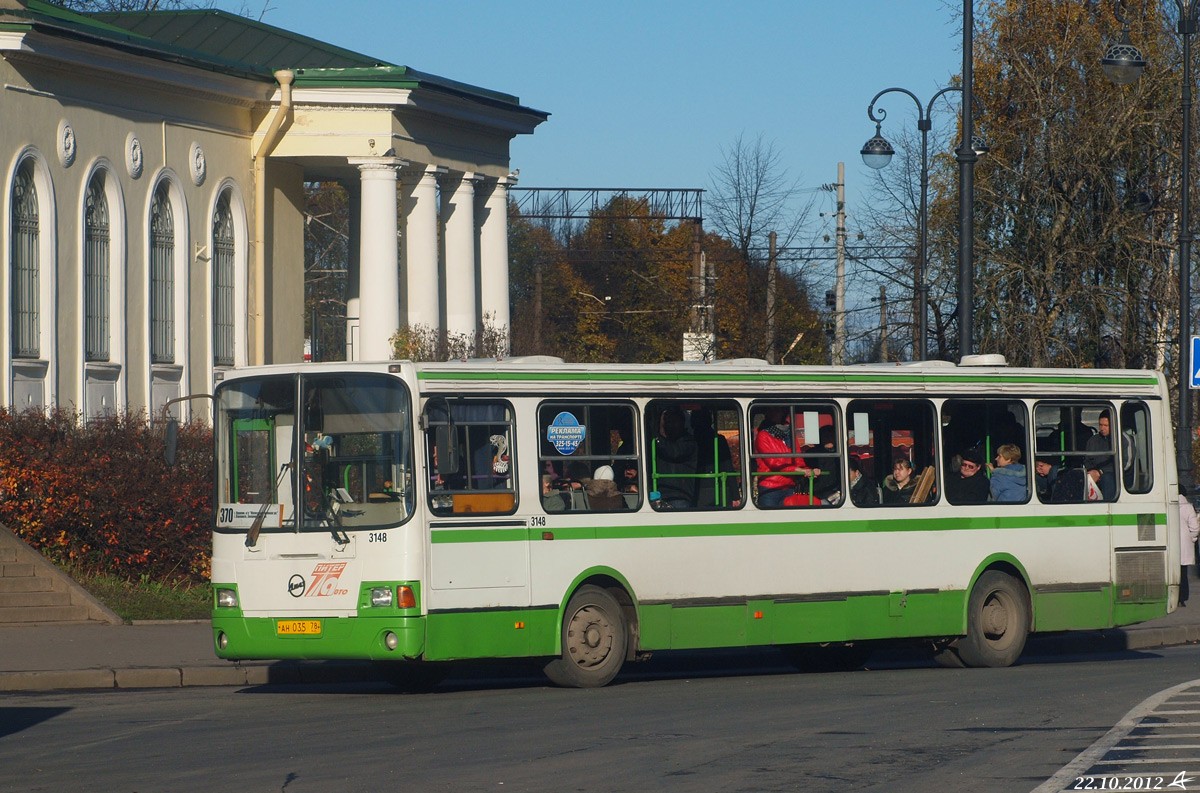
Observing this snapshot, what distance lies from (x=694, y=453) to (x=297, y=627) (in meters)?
3.71

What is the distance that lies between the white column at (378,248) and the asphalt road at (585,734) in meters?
18.4

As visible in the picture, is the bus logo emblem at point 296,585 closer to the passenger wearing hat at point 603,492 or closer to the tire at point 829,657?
the passenger wearing hat at point 603,492

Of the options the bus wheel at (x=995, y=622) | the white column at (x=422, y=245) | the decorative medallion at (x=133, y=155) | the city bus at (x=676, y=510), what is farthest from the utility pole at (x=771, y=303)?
the bus wheel at (x=995, y=622)

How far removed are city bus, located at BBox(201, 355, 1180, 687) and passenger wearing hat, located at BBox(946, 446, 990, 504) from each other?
0.03m

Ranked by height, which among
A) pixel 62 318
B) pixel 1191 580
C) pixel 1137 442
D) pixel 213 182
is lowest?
pixel 1191 580

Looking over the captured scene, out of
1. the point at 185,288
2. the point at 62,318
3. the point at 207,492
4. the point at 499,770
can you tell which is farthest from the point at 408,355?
the point at 499,770

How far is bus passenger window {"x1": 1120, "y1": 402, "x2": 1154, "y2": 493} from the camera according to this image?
19.2 meters

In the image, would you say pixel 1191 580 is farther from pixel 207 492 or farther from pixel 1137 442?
pixel 207 492

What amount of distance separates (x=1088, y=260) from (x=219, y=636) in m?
24.0

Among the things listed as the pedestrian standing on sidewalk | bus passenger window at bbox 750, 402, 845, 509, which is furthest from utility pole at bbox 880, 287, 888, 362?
bus passenger window at bbox 750, 402, 845, 509

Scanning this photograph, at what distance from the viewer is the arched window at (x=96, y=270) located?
99.0 feet

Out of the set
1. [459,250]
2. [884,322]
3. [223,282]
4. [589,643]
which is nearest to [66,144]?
[223,282]

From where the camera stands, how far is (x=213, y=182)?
34.1 metres

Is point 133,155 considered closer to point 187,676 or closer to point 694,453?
point 187,676
